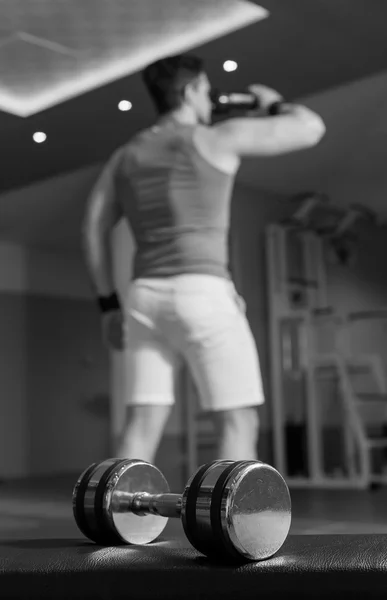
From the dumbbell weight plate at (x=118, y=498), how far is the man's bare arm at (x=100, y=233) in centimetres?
70

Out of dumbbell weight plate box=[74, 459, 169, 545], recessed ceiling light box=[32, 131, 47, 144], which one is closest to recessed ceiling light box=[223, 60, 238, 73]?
recessed ceiling light box=[32, 131, 47, 144]

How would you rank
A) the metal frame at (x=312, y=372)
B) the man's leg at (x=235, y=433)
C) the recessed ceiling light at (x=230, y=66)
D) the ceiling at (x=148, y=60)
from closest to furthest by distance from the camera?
the man's leg at (x=235, y=433) < the ceiling at (x=148, y=60) < the recessed ceiling light at (x=230, y=66) < the metal frame at (x=312, y=372)

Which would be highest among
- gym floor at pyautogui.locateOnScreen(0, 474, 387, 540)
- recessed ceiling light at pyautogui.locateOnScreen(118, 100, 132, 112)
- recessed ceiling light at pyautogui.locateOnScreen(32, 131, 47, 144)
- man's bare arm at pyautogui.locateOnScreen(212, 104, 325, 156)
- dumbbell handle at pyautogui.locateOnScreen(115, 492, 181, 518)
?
recessed ceiling light at pyautogui.locateOnScreen(118, 100, 132, 112)

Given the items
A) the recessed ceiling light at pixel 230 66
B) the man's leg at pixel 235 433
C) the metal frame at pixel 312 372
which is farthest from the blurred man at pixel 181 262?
the metal frame at pixel 312 372

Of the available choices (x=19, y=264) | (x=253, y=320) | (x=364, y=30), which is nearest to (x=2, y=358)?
(x=19, y=264)

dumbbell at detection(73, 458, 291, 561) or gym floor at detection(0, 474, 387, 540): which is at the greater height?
dumbbell at detection(73, 458, 291, 561)

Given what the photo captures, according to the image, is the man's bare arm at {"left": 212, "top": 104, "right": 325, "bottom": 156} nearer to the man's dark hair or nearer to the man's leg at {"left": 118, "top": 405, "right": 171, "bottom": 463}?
the man's dark hair

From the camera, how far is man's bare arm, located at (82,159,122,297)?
1.94 metres

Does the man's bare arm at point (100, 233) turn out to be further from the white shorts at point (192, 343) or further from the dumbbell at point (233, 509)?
the dumbbell at point (233, 509)

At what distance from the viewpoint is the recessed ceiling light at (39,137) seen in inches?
193

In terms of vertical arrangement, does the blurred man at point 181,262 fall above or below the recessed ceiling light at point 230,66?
below

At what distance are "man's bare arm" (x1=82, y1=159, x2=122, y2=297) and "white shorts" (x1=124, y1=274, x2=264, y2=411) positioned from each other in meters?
0.13

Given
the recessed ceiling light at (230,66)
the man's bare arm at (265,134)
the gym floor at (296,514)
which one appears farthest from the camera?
the recessed ceiling light at (230,66)

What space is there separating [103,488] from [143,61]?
3.30m
